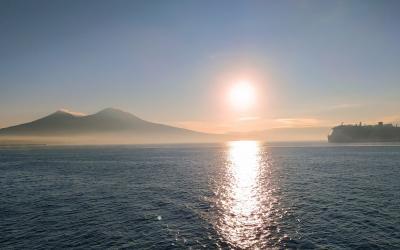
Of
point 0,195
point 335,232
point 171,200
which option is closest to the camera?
point 335,232

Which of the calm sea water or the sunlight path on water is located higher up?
the calm sea water

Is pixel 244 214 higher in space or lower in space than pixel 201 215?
lower

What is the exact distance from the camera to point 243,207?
49531 millimetres

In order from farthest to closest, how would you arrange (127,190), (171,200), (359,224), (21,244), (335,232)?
(127,190), (171,200), (359,224), (335,232), (21,244)

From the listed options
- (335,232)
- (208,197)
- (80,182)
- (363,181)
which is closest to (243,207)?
(208,197)

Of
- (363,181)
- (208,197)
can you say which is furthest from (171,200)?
(363,181)

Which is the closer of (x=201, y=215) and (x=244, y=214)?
(x=201, y=215)

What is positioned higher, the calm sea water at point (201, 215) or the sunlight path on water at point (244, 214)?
the calm sea water at point (201, 215)

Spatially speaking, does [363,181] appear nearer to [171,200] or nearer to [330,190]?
[330,190]

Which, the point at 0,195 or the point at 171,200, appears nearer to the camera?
the point at 171,200

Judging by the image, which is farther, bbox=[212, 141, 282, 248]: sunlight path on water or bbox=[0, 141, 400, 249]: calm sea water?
bbox=[212, 141, 282, 248]: sunlight path on water

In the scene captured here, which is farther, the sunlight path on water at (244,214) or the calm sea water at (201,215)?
the sunlight path on water at (244,214)

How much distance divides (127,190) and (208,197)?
19.9 meters

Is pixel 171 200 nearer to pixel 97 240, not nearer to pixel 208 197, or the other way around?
pixel 208 197
